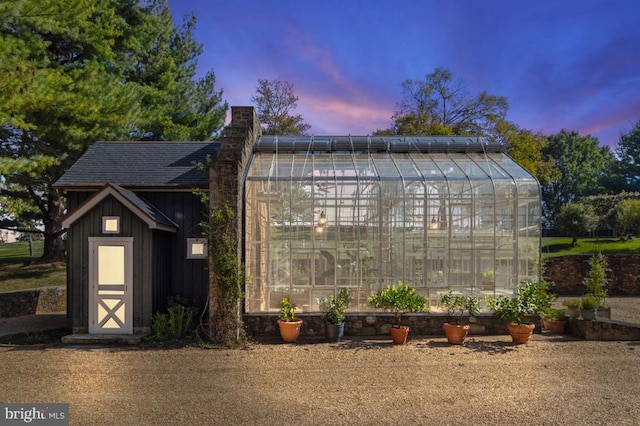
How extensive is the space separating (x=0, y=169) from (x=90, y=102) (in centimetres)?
480

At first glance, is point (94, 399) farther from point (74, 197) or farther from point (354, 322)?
point (74, 197)

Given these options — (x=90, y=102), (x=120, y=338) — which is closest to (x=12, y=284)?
(x=90, y=102)

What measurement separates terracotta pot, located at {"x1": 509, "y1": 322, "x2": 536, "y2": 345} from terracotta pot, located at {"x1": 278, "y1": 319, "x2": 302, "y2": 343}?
4.84 meters

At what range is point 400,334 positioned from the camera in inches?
352

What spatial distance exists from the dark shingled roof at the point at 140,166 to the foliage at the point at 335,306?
4.27m

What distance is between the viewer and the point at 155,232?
9562 mm

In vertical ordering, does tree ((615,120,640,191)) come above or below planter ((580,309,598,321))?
above

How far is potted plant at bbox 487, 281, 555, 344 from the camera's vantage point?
890 centimetres

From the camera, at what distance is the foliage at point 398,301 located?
30.1 ft

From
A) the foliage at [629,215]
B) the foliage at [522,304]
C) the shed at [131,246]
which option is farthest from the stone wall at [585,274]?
the shed at [131,246]

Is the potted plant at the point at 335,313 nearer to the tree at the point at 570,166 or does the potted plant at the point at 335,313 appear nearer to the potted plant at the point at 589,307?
the potted plant at the point at 589,307

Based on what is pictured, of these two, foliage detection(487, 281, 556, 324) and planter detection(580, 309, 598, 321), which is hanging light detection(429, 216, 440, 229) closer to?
foliage detection(487, 281, 556, 324)

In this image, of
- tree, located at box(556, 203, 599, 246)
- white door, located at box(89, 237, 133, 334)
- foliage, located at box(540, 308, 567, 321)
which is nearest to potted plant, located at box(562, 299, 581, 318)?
foliage, located at box(540, 308, 567, 321)

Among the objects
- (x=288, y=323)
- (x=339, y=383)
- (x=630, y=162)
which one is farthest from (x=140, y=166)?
(x=630, y=162)
